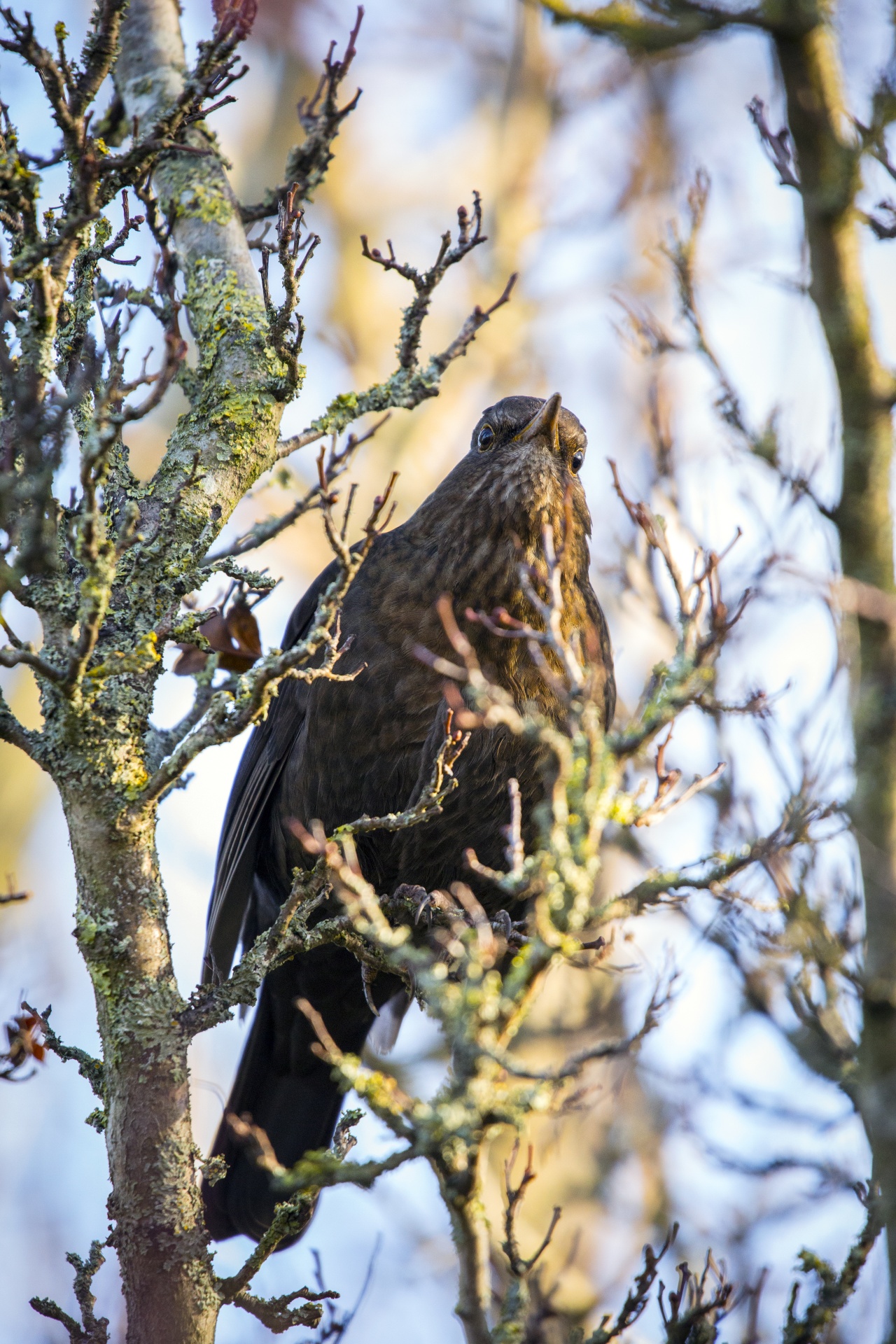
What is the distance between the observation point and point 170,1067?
221cm

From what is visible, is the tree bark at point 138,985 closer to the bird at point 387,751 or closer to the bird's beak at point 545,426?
the bird at point 387,751

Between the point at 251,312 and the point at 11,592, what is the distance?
122 cm

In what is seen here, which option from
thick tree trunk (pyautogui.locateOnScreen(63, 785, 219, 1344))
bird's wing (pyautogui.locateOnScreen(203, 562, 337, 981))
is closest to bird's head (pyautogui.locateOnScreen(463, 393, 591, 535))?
bird's wing (pyautogui.locateOnScreen(203, 562, 337, 981))

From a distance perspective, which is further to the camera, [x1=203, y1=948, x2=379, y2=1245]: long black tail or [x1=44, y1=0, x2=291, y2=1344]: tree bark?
[x1=203, y1=948, x2=379, y2=1245]: long black tail

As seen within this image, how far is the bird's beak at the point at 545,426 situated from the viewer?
142 inches

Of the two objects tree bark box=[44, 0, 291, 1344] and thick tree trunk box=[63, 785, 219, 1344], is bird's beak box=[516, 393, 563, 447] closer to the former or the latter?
tree bark box=[44, 0, 291, 1344]

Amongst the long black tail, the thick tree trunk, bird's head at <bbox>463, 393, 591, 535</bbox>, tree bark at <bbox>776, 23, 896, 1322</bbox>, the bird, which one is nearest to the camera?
the thick tree trunk

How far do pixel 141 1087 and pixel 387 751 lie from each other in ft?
4.49

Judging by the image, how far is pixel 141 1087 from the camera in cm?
219

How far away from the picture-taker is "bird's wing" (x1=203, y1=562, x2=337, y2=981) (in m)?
3.61

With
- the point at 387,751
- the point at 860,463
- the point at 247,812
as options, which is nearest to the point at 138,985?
the point at 387,751

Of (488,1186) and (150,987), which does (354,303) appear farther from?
(150,987)

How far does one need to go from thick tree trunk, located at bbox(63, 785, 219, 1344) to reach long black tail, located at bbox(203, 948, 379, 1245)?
5.02ft

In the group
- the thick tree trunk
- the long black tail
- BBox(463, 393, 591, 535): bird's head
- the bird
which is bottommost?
the thick tree trunk
